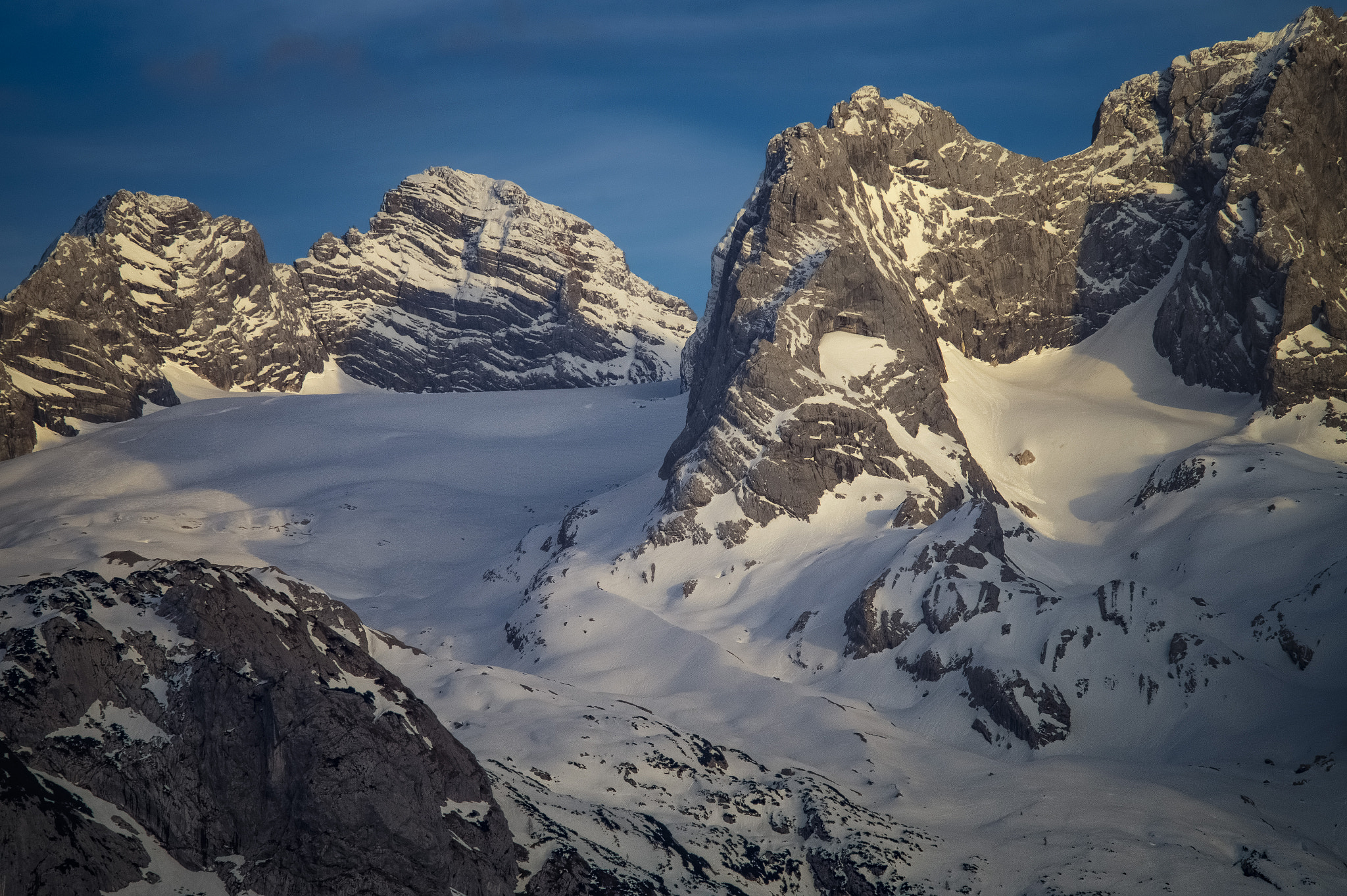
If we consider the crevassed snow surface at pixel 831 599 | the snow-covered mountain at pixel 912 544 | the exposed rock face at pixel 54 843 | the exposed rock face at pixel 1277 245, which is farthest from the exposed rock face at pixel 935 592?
the exposed rock face at pixel 54 843

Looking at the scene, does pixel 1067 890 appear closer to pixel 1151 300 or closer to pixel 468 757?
pixel 468 757

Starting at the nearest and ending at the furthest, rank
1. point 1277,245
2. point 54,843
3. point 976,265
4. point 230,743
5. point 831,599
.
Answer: point 54,843
point 230,743
point 831,599
point 1277,245
point 976,265

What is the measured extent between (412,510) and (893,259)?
7290 cm

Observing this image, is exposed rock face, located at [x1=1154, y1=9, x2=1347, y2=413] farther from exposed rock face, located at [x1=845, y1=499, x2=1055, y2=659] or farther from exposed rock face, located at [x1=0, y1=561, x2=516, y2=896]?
exposed rock face, located at [x1=0, y1=561, x2=516, y2=896]

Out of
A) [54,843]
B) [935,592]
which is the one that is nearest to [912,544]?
[935,592]

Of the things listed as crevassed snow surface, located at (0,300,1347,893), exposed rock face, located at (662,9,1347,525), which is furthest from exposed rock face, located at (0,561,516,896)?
exposed rock face, located at (662,9,1347,525)

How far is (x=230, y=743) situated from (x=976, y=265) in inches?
5907

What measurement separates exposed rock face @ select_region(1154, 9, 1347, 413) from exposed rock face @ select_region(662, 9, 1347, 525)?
298 millimetres

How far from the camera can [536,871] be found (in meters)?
66.6

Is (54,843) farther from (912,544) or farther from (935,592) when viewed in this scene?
(912,544)

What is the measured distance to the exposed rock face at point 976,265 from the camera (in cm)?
14425

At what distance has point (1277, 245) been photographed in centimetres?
15438

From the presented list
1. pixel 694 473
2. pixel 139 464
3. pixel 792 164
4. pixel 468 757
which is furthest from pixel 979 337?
pixel 468 757

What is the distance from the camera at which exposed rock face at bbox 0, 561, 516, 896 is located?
56.6m
